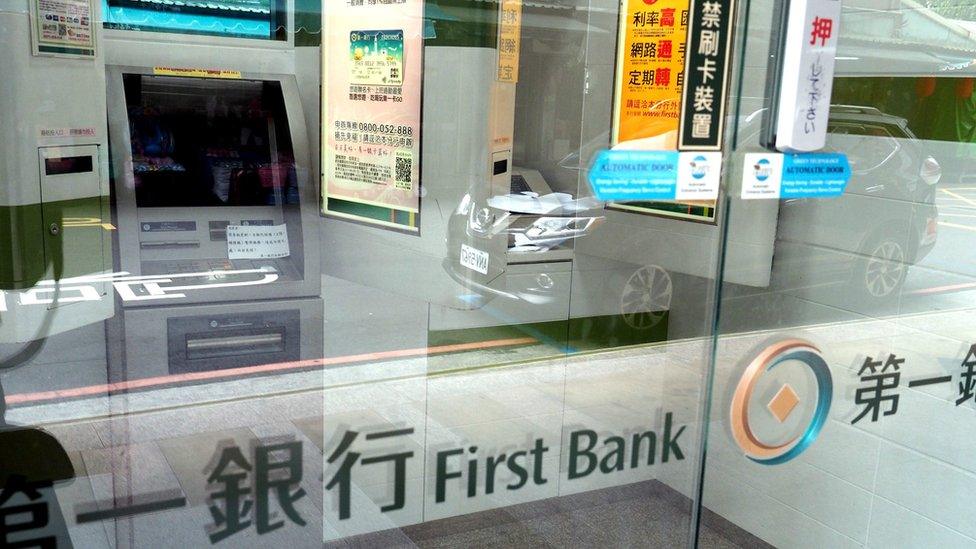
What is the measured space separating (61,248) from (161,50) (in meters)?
0.81

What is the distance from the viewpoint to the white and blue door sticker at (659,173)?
1931 millimetres

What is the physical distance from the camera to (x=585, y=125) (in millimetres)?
2094

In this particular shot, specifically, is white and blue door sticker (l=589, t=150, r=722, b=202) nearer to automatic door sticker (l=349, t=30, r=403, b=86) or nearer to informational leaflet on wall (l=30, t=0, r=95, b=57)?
automatic door sticker (l=349, t=30, r=403, b=86)

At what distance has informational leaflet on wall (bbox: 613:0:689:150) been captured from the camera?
77.2 inches

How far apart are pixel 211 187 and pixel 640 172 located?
148cm

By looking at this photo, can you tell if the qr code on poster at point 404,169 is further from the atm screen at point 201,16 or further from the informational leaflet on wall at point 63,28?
the informational leaflet on wall at point 63,28

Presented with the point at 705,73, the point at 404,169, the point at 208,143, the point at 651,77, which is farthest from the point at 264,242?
the point at 705,73

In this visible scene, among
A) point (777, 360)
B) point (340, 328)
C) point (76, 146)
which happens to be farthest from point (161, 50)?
point (777, 360)

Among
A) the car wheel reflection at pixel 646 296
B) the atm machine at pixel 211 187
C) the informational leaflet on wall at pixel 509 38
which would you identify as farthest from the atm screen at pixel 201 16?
the car wheel reflection at pixel 646 296

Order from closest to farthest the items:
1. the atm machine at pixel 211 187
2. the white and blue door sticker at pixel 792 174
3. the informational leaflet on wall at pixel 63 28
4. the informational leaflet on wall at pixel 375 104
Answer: the informational leaflet on wall at pixel 63 28, the white and blue door sticker at pixel 792 174, the informational leaflet on wall at pixel 375 104, the atm machine at pixel 211 187

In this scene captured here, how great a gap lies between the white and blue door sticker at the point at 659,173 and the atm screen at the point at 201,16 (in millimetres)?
1275

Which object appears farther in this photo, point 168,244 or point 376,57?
point 168,244

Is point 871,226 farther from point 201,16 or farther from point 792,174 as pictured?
point 201,16

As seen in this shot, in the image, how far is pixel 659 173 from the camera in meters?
1.94
